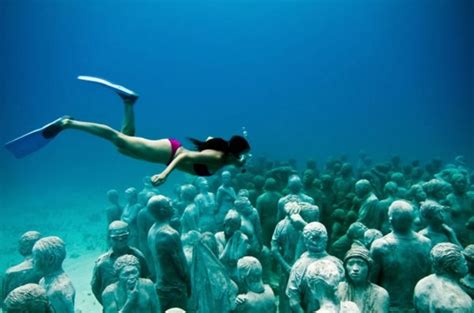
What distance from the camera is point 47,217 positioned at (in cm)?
2881

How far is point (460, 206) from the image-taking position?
370 inches

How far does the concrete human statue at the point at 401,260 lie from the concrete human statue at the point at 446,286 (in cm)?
102

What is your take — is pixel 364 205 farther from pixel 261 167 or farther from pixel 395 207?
pixel 261 167

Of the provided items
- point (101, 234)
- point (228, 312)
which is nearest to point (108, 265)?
point (228, 312)

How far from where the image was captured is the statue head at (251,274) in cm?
516

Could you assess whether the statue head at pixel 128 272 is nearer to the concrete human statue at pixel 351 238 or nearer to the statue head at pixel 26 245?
the statue head at pixel 26 245

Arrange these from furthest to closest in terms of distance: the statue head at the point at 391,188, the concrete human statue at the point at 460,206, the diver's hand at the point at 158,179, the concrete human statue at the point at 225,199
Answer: the concrete human statue at the point at 225,199, the statue head at the point at 391,188, the concrete human statue at the point at 460,206, the diver's hand at the point at 158,179

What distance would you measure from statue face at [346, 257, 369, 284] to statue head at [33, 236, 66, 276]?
395cm

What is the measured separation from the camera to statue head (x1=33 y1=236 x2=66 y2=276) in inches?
202

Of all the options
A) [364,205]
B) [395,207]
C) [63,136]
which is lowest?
[63,136]

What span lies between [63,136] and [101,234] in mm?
103956

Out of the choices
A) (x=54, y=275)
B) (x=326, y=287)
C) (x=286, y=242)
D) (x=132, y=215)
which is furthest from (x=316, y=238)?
(x=132, y=215)

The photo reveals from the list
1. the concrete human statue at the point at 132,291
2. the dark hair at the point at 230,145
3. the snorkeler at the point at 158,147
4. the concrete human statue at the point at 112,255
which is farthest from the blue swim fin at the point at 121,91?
the concrete human statue at the point at 132,291

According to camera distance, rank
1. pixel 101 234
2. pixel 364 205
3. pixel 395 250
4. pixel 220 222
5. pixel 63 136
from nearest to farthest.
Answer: pixel 395 250 < pixel 364 205 < pixel 220 222 < pixel 101 234 < pixel 63 136
